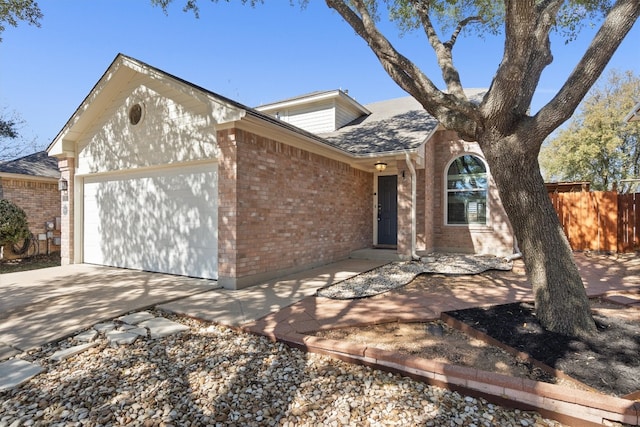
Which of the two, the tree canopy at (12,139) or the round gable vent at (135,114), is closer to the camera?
the round gable vent at (135,114)

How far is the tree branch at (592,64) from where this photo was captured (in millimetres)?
3154

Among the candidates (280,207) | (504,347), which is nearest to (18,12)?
(280,207)

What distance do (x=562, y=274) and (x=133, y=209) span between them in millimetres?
8315

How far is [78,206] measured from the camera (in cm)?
872

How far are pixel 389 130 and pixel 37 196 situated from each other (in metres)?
12.7

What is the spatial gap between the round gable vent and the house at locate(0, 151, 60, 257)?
6.68m

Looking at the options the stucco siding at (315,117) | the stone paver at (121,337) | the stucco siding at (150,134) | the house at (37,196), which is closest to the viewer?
the stone paver at (121,337)

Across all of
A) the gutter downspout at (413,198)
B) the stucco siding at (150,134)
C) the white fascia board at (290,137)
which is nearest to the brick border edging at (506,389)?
the white fascia board at (290,137)

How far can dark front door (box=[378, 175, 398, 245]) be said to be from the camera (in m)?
10.4

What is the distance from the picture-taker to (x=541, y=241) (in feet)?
Result: 11.6

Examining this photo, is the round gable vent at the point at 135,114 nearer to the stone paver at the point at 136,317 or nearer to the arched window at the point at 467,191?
the stone paver at the point at 136,317

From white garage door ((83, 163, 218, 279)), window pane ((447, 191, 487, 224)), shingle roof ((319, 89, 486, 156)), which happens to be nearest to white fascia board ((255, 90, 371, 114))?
shingle roof ((319, 89, 486, 156))

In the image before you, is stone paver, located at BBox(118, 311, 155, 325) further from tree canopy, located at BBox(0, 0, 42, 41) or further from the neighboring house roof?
the neighboring house roof

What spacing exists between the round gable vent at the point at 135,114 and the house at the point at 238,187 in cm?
A: 4
